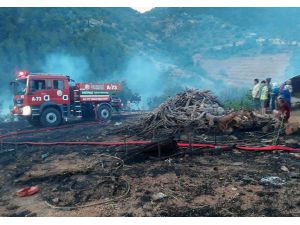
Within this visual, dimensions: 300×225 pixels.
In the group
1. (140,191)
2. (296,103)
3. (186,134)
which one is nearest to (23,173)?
(140,191)

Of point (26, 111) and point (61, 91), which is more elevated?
point (61, 91)

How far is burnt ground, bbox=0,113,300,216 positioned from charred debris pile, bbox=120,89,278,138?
5.01ft

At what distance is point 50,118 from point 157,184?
11311 millimetres

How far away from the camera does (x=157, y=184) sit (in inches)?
244

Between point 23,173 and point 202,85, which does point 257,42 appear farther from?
point 23,173

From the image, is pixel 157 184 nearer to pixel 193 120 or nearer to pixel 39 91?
pixel 193 120

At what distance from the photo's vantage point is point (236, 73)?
5378cm

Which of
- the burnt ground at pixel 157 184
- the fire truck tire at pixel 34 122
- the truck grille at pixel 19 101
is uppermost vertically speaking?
the truck grille at pixel 19 101

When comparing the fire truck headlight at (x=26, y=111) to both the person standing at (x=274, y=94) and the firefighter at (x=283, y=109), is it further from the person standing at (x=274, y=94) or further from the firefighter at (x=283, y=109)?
the person standing at (x=274, y=94)

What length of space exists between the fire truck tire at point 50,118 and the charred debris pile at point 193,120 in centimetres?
492

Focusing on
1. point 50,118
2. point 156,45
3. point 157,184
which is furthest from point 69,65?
point 156,45

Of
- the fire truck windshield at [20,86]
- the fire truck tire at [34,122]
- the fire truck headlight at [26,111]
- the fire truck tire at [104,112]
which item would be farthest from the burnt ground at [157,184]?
the fire truck tire at [104,112]

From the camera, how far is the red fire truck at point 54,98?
51.4ft

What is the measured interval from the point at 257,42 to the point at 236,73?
15764mm
